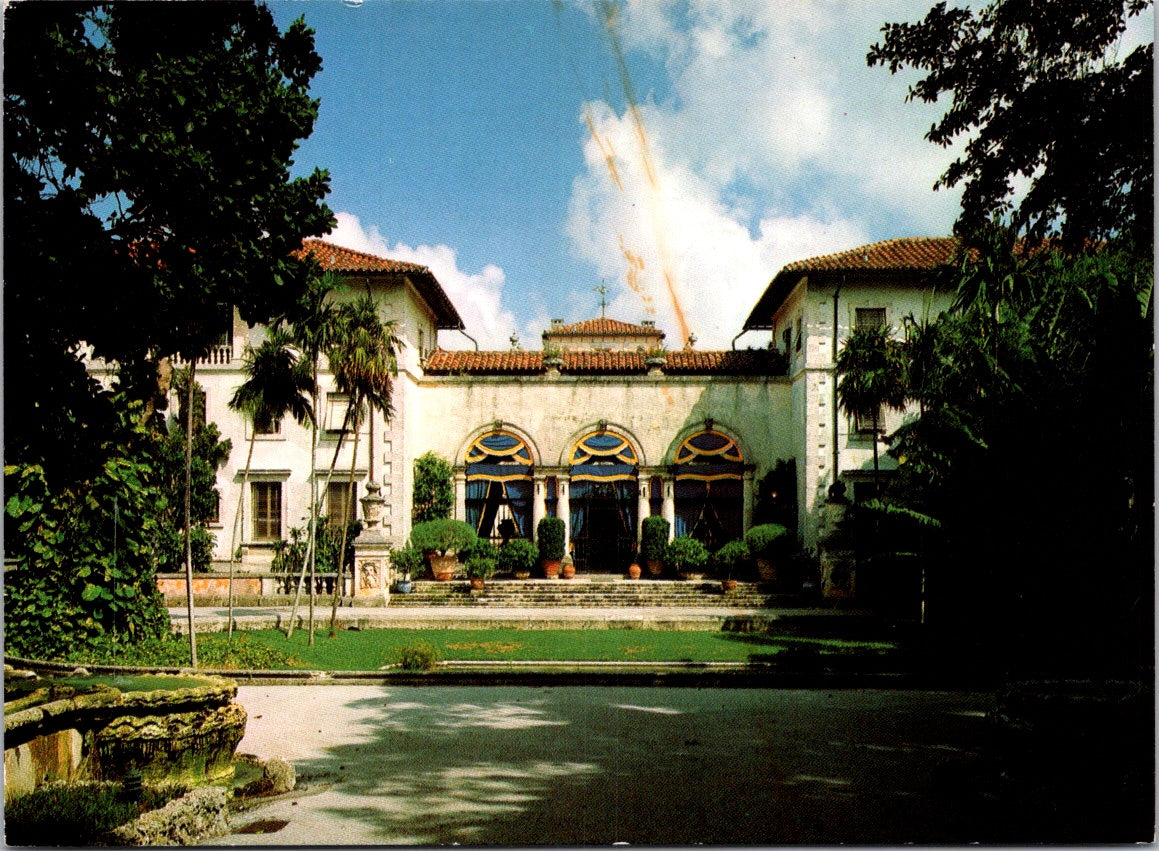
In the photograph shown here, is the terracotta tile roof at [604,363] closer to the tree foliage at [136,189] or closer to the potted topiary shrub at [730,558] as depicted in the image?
the potted topiary shrub at [730,558]

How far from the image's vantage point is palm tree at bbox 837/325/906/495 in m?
19.8

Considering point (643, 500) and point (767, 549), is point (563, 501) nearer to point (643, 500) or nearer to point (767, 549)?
point (643, 500)

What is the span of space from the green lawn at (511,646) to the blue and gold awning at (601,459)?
863 centimetres

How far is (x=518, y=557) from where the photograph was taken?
2383 cm

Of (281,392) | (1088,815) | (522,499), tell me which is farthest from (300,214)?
(522,499)

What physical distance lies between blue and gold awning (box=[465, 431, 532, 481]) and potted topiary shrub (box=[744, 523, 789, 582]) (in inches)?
246

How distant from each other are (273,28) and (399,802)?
217 inches

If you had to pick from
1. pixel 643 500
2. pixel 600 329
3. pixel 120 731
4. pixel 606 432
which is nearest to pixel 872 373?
pixel 643 500

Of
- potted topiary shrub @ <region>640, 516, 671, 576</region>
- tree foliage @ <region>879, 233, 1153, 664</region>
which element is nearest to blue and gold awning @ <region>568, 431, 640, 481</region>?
potted topiary shrub @ <region>640, 516, 671, 576</region>

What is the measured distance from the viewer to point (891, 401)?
65.5ft

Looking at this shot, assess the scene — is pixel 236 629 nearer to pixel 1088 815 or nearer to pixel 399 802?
pixel 399 802

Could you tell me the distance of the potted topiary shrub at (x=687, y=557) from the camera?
23.5m

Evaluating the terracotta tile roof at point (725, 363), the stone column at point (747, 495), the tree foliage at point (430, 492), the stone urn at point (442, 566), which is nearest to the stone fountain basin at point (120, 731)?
the stone urn at point (442, 566)

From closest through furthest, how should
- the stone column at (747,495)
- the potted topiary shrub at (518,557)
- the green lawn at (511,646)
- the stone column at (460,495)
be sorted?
the green lawn at (511,646), the potted topiary shrub at (518,557), the stone column at (460,495), the stone column at (747,495)
